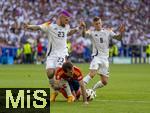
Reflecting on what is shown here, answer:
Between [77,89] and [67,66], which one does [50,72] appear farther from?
[67,66]

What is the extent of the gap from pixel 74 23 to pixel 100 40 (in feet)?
115

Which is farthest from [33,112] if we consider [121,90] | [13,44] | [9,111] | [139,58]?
[139,58]

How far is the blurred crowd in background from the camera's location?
2072 inches

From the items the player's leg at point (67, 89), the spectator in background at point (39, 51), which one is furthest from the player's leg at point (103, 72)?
the spectator in background at point (39, 51)

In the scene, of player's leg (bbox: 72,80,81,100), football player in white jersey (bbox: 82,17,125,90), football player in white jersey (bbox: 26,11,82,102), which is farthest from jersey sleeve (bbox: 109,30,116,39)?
player's leg (bbox: 72,80,81,100)

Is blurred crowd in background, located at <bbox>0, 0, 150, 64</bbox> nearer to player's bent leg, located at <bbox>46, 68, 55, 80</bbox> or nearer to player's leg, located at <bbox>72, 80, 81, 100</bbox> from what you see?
player's bent leg, located at <bbox>46, 68, 55, 80</bbox>

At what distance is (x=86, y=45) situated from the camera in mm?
55406

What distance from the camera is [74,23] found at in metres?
55.4

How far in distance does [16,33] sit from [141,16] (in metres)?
12.1

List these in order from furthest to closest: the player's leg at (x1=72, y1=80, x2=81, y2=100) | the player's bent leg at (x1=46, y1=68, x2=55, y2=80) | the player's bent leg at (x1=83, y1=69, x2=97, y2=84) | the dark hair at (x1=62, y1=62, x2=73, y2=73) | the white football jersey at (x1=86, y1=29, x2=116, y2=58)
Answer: the white football jersey at (x1=86, y1=29, x2=116, y2=58), the player's bent leg at (x1=83, y1=69, x2=97, y2=84), the player's bent leg at (x1=46, y1=68, x2=55, y2=80), the player's leg at (x1=72, y1=80, x2=81, y2=100), the dark hair at (x1=62, y1=62, x2=73, y2=73)

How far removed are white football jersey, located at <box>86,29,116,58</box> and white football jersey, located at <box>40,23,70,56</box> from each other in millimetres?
1455

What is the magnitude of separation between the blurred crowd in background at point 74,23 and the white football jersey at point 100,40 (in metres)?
30.6

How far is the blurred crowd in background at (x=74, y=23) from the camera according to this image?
52.6 m

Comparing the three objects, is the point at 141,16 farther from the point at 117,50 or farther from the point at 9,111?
the point at 9,111
